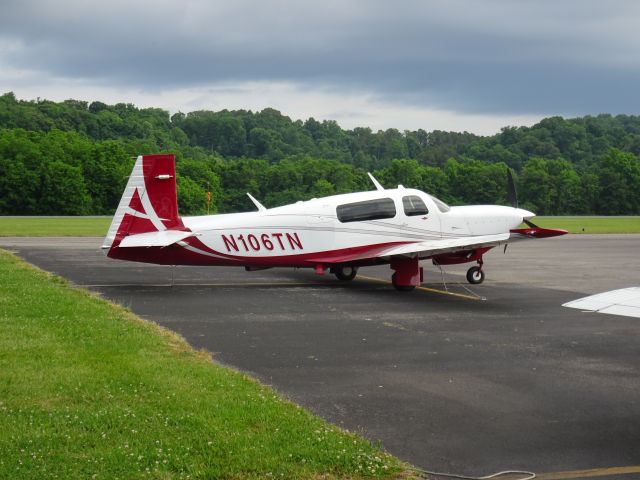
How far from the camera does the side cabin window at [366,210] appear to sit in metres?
18.6

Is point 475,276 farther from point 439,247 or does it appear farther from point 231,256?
point 231,256

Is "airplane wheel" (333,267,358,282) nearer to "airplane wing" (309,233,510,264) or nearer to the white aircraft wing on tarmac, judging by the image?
"airplane wing" (309,233,510,264)

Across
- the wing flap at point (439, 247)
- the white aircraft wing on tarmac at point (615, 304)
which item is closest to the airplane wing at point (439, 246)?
the wing flap at point (439, 247)

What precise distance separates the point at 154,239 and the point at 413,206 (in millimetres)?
6135

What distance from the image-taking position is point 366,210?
18.7m

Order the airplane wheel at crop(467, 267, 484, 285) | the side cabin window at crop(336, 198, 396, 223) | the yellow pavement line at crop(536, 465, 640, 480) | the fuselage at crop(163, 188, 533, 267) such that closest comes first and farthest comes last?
1. the yellow pavement line at crop(536, 465, 640, 480)
2. the fuselage at crop(163, 188, 533, 267)
3. the side cabin window at crop(336, 198, 396, 223)
4. the airplane wheel at crop(467, 267, 484, 285)

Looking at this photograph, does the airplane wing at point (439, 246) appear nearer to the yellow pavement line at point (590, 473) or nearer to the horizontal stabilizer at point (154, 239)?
the horizontal stabilizer at point (154, 239)

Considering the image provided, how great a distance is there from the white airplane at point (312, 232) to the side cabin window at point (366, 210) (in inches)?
0.9

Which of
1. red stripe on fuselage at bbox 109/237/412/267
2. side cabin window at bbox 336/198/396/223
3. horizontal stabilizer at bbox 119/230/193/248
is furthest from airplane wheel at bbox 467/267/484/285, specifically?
horizontal stabilizer at bbox 119/230/193/248

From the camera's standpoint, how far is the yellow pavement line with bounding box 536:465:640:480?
602cm

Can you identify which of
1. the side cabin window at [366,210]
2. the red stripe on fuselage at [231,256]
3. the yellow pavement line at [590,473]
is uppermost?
the side cabin window at [366,210]

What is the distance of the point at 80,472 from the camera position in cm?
566

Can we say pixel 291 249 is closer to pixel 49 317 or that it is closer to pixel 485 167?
pixel 49 317

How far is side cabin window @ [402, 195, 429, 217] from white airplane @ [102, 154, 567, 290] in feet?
0.08
